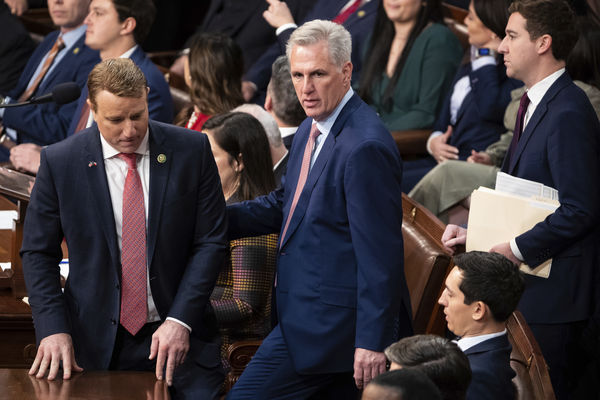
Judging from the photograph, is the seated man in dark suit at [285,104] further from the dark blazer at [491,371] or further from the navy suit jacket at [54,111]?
the dark blazer at [491,371]

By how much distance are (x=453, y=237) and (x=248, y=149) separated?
2.49ft

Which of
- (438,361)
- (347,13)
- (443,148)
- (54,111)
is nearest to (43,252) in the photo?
(438,361)

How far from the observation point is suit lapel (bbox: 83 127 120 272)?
2402mm

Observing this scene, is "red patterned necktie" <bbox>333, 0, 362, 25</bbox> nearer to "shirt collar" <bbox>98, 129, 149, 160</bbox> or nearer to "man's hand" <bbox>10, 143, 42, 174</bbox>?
"man's hand" <bbox>10, 143, 42, 174</bbox>

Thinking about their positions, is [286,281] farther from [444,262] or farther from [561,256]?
[561,256]

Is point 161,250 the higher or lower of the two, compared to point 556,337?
higher

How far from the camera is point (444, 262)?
113 inches

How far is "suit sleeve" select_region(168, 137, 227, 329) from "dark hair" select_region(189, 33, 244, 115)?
1895mm

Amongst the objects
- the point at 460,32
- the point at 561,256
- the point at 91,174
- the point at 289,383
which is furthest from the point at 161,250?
the point at 460,32

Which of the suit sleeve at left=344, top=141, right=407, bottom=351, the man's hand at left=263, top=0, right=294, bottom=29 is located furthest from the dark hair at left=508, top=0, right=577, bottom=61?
the man's hand at left=263, top=0, right=294, bottom=29

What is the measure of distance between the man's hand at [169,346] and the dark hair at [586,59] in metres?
1.96

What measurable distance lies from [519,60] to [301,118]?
3.79 ft

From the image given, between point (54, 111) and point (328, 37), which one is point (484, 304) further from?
point (54, 111)

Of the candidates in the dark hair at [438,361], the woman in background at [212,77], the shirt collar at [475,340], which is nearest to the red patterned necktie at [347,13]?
the woman in background at [212,77]
